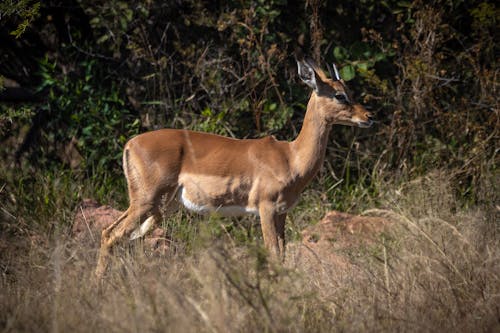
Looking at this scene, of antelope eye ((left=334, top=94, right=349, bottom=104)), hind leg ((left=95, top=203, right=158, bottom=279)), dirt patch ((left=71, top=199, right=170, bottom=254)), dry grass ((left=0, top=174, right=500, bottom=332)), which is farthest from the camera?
antelope eye ((left=334, top=94, right=349, bottom=104))

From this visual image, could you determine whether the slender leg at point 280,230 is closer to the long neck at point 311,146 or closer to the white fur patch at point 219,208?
the white fur patch at point 219,208

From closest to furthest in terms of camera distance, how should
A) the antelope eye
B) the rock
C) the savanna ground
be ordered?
the rock, the antelope eye, the savanna ground

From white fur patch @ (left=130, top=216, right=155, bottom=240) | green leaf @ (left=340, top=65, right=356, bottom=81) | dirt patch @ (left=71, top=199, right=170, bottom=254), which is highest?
green leaf @ (left=340, top=65, right=356, bottom=81)

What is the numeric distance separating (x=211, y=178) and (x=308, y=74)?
136 cm

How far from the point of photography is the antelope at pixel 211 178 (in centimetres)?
603

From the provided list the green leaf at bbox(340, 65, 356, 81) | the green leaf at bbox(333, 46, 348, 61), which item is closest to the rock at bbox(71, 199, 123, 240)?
the green leaf at bbox(340, 65, 356, 81)

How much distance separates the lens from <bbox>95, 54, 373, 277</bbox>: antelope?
603 cm

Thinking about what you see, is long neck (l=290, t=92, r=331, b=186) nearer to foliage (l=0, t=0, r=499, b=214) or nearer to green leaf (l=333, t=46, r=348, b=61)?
foliage (l=0, t=0, r=499, b=214)

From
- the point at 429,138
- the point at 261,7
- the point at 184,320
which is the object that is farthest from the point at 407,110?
the point at 184,320

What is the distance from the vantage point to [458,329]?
4012 mm

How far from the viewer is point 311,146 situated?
6.35 m

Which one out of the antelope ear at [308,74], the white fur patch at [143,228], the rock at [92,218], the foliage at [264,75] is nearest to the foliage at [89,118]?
the foliage at [264,75]

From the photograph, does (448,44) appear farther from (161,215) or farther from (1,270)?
(1,270)

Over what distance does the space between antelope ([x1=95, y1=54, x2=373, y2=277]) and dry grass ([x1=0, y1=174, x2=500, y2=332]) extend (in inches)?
29.3
